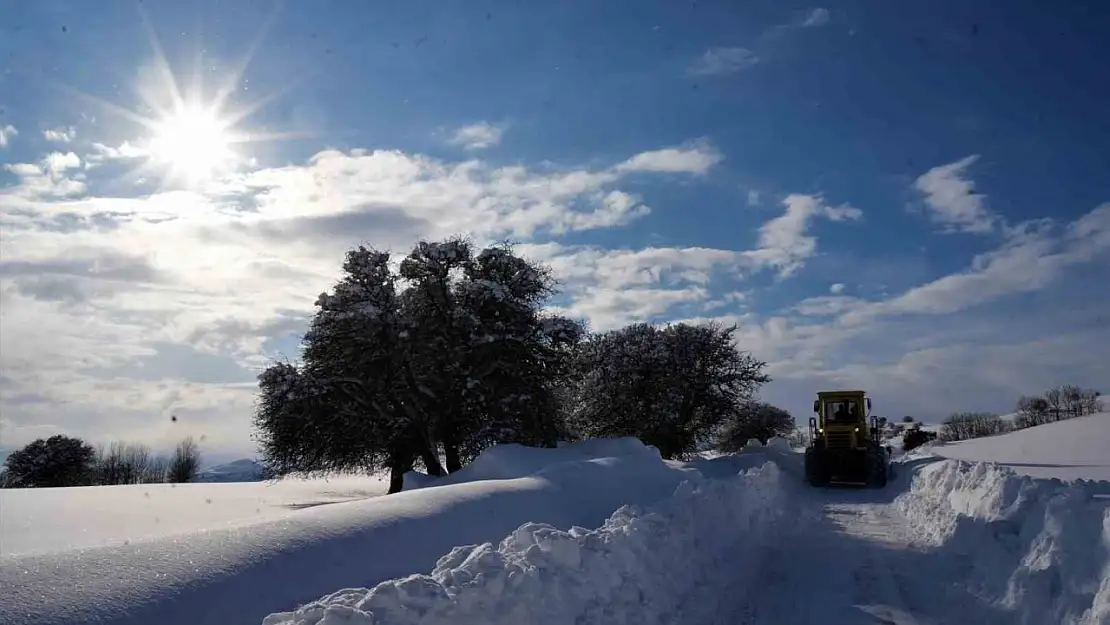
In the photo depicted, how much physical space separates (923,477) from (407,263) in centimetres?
1753

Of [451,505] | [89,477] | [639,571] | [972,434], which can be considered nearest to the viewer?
[639,571]

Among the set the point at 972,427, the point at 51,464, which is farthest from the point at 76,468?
the point at 972,427

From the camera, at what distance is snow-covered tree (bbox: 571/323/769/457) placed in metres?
40.8

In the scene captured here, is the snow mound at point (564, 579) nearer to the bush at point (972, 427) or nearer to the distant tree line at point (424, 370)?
the distant tree line at point (424, 370)

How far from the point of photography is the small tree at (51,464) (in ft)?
151

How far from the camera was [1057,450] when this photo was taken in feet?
149

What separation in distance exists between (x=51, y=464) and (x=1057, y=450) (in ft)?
205

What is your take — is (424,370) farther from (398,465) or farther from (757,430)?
(757,430)

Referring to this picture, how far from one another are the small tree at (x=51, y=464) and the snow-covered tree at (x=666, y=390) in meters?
32.4

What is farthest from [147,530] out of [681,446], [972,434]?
[972,434]

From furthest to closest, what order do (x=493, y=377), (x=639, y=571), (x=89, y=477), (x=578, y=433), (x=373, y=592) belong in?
(x=89, y=477) < (x=578, y=433) < (x=493, y=377) < (x=639, y=571) < (x=373, y=592)

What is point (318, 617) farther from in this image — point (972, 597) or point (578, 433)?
point (578, 433)

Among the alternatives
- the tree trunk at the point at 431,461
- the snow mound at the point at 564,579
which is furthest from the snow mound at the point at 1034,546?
the tree trunk at the point at 431,461

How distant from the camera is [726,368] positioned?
41.5 m
